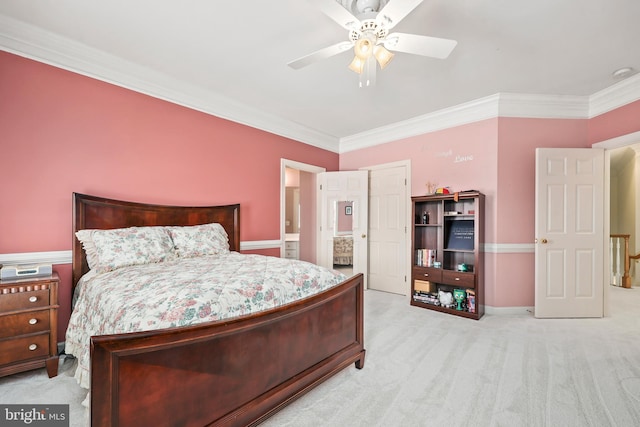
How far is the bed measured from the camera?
211 inches

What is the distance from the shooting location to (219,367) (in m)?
1.37

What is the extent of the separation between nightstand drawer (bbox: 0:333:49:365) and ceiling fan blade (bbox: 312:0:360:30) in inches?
115

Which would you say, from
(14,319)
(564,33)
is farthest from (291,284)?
(564,33)

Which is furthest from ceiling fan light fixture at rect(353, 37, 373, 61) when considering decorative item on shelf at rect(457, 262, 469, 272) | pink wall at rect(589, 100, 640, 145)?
pink wall at rect(589, 100, 640, 145)

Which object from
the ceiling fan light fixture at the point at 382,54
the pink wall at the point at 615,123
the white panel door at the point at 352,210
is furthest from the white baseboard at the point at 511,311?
the ceiling fan light fixture at the point at 382,54

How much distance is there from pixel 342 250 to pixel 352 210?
3.32 feet

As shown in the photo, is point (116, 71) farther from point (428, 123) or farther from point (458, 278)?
point (458, 278)

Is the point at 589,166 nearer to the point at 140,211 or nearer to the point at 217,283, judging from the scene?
the point at 217,283

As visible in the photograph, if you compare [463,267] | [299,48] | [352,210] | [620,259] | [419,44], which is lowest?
[620,259]

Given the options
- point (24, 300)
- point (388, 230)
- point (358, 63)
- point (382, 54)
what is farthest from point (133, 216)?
point (388, 230)

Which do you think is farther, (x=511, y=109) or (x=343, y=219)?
(x=343, y=219)

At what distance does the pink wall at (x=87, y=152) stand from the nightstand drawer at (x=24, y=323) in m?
0.52

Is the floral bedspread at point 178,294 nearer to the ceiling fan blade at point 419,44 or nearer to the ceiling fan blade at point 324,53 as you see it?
the ceiling fan blade at point 324,53

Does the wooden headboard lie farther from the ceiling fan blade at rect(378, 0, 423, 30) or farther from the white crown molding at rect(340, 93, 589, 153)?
the white crown molding at rect(340, 93, 589, 153)
